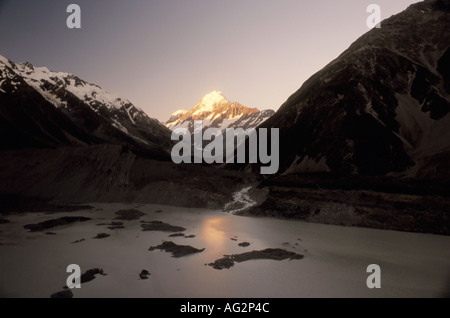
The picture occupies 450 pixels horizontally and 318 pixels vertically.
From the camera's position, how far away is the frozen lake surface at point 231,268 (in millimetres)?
15758

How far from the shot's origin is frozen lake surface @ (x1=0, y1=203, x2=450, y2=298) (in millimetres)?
15758

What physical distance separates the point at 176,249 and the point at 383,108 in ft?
214

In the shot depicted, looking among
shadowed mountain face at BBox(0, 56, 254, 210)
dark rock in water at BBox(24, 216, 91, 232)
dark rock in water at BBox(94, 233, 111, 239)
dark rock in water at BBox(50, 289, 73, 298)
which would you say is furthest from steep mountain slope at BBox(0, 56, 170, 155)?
dark rock in water at BBox(50, 289, 73, 298)

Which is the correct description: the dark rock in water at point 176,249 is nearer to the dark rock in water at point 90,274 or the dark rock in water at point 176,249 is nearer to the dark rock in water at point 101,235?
the dark rock in water at point 90,274

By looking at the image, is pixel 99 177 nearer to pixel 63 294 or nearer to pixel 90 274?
pixel 90 274

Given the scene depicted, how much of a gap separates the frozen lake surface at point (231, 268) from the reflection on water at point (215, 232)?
89mm

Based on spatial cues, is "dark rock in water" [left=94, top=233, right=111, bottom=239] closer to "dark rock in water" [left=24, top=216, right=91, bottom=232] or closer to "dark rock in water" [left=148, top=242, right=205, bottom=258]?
"dark rock in water" [left=148, top=242, right=205, bottom=258]

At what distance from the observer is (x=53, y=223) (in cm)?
3131

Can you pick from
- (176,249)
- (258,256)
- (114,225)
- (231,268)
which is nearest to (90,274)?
(176,249)

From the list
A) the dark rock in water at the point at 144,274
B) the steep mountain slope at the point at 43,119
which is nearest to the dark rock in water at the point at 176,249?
the dark rock in water at the point at 144,274

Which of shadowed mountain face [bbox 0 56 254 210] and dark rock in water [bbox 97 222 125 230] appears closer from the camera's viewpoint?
dark rock in water [bbox 97 222 125 230]

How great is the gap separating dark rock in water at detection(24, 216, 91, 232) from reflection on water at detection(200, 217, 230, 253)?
14535mm
